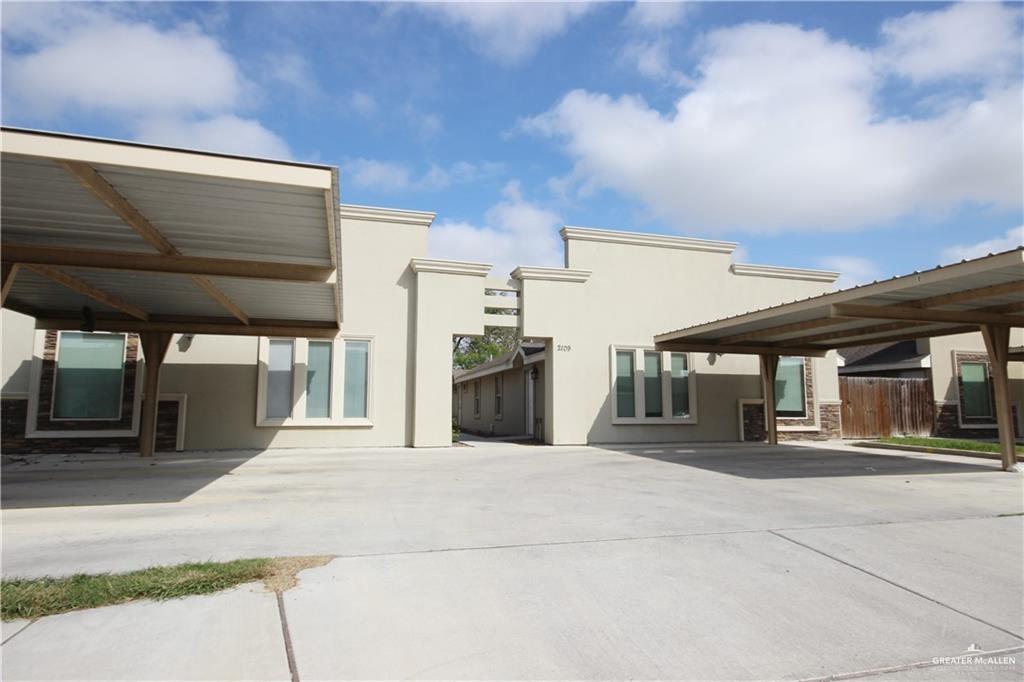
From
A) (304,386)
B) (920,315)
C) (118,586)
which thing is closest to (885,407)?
(920,315)

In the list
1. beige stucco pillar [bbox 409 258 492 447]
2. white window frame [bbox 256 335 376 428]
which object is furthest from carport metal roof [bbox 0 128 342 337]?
beige stucco pillar [bbox 409 258 492 447]

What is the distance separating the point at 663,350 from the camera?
50.7ft

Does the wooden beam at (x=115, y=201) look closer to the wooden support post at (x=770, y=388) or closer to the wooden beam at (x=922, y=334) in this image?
the wooden support post at (x=770, y=388)

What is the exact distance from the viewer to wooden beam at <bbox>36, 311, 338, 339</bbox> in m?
11.4

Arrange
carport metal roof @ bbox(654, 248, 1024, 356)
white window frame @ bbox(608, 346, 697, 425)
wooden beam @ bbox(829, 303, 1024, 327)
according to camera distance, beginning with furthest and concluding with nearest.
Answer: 1. white window frame @ bbox(608, 346, 697, 425)
2. wooden beam @ bbox(829, 303, 1024, 327)
3. carport metal roof @ bbox(654, 248, 1024, 356)

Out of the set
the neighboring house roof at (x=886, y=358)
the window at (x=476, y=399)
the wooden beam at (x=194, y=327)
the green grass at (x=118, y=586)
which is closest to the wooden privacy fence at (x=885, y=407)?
the neighboring house roof at (x=886, y=358)

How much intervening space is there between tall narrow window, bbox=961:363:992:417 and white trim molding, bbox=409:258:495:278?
653 inches

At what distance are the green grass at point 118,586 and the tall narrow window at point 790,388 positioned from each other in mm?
16188

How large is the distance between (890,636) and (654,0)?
30.1ft

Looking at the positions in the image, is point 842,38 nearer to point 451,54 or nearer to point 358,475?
point 451,54

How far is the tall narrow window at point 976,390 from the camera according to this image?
64.2 ft

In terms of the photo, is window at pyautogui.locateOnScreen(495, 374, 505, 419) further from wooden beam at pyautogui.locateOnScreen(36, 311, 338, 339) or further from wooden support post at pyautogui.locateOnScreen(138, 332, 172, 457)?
wooden support post at pyautogui.locateOnScreen(138, 332, 172, 457)

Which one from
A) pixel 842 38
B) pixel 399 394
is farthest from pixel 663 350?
pixel 842 38

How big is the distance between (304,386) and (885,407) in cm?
1731
